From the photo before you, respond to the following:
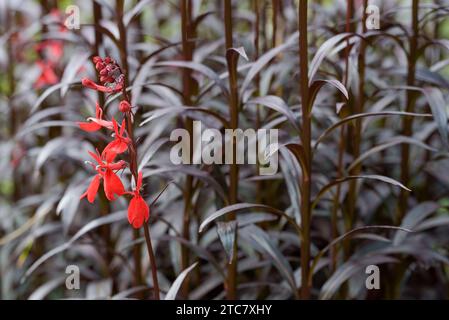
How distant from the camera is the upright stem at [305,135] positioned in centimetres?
100

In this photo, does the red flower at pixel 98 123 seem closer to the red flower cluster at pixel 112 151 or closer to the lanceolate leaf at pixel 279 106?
the red flower cluster at pixel 112 151

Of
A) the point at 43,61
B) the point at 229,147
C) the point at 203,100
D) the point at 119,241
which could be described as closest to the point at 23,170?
the point at 43,61

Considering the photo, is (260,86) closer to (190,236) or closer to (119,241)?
(190,236)

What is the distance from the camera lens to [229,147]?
117 cm

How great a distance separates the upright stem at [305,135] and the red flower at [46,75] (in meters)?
0.85

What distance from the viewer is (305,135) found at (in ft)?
3.43

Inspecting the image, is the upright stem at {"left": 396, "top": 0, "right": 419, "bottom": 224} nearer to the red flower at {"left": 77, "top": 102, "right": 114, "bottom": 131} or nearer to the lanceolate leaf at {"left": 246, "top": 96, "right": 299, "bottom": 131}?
the lanceolate leaf at {"left": 246, "top": 96, "right": 299, "bottom": 131}

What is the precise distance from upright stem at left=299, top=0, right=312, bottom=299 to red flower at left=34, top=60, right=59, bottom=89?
2.79 feet

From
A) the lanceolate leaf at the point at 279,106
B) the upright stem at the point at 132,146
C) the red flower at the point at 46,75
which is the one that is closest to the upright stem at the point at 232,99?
the lanceolate leaf at the point at 279,106

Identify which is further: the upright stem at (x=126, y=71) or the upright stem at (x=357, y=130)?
the upright stem at (x=357, y=130)

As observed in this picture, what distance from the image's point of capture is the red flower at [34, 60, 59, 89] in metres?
1.68

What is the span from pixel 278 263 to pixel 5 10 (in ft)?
3.77

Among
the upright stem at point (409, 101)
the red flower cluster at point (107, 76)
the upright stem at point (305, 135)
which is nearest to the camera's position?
the red flower cluster at point (107, 76)

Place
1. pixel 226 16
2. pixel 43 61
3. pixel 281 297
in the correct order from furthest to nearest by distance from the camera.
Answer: pixel 43 61, pixel 281 297, pixel 226 16
